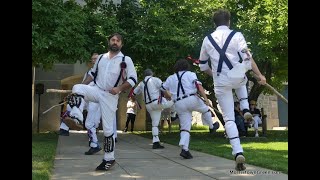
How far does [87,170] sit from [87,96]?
1163mm

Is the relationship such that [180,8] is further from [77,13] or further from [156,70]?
[77,13]

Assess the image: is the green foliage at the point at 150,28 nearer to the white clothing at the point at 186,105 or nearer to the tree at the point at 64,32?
the tree at the point at 64,32

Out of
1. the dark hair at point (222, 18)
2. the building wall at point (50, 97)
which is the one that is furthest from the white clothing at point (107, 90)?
the building wall at point (50, 97)

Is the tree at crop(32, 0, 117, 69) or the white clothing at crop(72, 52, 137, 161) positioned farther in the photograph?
the tree at crop(32, 0, 117, 69)

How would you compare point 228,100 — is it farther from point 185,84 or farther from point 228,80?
point 185,84

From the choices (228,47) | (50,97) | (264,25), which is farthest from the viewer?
(50,97)

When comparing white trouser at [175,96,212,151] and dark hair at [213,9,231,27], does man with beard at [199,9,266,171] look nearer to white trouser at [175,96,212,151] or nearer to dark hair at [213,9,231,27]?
dark hair at [213,9,231,27]

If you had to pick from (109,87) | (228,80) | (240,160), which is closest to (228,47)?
(228,80)

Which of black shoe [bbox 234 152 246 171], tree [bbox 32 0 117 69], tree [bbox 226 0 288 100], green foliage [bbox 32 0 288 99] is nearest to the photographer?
black shoe [bbox 234 152 246 171]

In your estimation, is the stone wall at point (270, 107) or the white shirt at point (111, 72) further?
the stone wall at point (270, 107)

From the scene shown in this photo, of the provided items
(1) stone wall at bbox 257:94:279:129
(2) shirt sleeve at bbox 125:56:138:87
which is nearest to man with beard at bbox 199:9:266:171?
(2) shirt sleeve at bbox 125:56:138:87

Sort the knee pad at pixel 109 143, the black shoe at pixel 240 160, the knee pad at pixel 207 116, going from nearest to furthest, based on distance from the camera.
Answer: the black shoe at pixel 240 160 < the knee pad at pixel 109 143 < the knee pad at pixel 207 116
